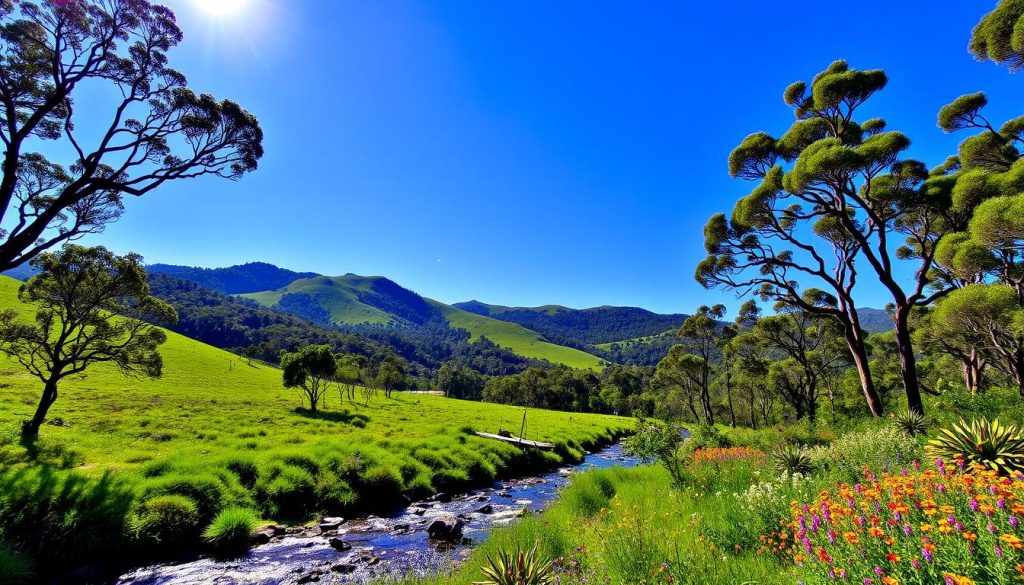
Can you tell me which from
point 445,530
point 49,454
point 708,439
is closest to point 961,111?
point 708,439

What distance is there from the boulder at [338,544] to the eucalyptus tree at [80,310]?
1852 cm

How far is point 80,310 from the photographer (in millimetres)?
22094

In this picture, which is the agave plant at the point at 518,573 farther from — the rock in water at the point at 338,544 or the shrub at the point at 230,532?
the shrub at the point at 230,532

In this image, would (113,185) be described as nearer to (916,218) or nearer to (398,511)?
(398,511)

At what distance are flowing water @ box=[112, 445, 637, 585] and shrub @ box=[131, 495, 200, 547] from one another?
0.97 m

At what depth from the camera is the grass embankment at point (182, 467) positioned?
11141mm

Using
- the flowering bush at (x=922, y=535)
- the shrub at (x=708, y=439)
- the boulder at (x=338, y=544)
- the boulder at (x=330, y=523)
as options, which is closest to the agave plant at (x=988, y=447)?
the flowering bush at (x=922, y=535)

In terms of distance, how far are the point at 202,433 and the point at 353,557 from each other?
22.7 m

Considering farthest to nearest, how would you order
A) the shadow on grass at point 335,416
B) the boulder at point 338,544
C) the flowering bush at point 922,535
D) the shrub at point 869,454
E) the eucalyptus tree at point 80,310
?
the shadow on grass at point 335,416 < the eucalyptus tree at point 80,310 < the boulder at point 338,544 < the shrub at point 869,454 < the flowering bush at point 922,535

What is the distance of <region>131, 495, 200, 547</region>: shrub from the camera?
454 inches

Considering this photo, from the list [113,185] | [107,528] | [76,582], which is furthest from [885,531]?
[113,185]

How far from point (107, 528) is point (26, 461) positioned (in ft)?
34.4

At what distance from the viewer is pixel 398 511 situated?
688 inches

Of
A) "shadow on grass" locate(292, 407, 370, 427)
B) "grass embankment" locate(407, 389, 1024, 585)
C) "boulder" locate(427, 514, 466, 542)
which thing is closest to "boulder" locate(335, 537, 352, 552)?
"boulder" locate(427, 514, 466, 542)
